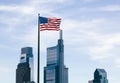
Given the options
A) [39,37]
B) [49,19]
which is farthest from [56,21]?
[39,37]

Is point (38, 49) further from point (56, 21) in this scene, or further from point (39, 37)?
point (56, 21)

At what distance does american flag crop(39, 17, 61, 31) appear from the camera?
5375 centimetres

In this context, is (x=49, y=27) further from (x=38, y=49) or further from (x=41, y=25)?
(x=38, y=49)

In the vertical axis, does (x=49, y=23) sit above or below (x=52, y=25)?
above

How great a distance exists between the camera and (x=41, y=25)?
53.8m

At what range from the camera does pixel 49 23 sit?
54531mm

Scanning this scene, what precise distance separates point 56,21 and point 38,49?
6.12 m

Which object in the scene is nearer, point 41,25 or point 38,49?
point 38,49

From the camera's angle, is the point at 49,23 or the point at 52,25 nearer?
the point at 52,25

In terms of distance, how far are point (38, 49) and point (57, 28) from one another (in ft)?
17.2

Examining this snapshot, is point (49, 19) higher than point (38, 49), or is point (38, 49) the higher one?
point (49, 19)

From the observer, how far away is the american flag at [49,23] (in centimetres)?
5375

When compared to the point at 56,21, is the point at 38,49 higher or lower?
lower

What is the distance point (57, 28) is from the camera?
5438 cm
